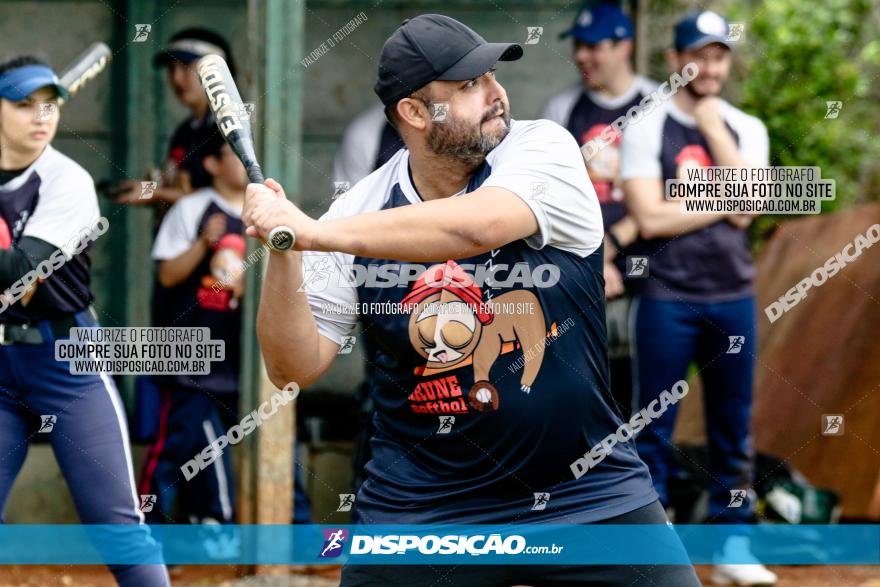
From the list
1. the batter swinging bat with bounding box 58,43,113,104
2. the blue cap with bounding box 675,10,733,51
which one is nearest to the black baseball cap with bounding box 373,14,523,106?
the batter swinging bat with bounding box 58,43,113,104

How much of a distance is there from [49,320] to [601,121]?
2831mm

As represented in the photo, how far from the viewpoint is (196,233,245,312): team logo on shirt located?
6.04m

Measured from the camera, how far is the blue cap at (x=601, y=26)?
6.19m

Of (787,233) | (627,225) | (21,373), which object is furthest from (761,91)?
(21,373)

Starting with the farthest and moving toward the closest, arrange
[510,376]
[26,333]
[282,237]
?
[26,333] < [510,376] < [282,237]

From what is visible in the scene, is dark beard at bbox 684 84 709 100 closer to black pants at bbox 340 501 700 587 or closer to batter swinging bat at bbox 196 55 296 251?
batter swinging bat at bbox 196 55 296 251

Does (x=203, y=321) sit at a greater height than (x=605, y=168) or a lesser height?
lesser

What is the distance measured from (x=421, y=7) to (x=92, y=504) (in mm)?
3864

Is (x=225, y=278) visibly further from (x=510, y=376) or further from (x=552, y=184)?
(x=552, y=184)

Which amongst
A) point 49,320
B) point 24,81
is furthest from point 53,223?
point 24,81

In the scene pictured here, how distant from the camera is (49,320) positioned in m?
4.50

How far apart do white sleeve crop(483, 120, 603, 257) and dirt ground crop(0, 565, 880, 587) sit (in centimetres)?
291

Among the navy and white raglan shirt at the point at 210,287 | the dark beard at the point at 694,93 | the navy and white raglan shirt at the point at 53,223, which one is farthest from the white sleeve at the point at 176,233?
the dark beard at the point at 694,93

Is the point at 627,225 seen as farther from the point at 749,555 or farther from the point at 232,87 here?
the point at 232,87
